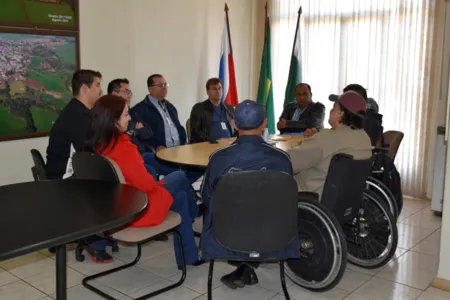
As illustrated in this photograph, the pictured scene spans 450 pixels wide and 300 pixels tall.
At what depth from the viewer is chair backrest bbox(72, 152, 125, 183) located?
248cm

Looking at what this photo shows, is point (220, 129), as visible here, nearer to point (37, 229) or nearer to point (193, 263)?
point (193, 263)

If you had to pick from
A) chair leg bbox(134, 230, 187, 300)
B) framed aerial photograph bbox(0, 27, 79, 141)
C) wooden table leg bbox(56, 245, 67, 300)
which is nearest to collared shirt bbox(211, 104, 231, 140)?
framed aerial photograph bbox(0, 27, 79, 141)

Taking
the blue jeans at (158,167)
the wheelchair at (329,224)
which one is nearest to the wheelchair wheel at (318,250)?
the wheelchair at (329,224)

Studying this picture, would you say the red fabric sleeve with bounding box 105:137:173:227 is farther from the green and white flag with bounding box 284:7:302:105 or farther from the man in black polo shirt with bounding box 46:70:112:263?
the green and white flag with bounding box 284:7:302:105

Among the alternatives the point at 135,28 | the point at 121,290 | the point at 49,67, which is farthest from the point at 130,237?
the point at 135,28

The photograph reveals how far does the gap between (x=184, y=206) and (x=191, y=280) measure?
50cm

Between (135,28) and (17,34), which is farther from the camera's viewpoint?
(135,28)

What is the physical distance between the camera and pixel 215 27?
6160 mm

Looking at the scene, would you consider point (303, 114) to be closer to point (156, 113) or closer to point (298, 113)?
point (298, 113)

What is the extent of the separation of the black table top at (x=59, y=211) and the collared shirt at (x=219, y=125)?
2.92 meters

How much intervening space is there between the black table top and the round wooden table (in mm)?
1062

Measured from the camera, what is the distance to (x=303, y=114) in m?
5.23

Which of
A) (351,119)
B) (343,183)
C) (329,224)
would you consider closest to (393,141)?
(351,119)

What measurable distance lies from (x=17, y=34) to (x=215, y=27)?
2.74m
